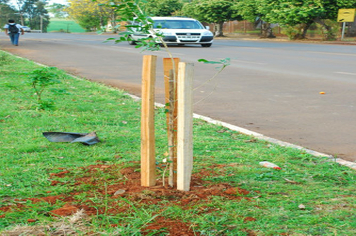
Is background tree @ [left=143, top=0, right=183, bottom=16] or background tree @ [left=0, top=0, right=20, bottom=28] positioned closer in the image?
background tree @ [left=143, top=0, right=183, bottom=16]

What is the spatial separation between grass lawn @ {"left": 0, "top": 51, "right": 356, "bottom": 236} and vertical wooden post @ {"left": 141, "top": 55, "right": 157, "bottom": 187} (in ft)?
0.46

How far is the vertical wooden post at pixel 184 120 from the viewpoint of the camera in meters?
3.28

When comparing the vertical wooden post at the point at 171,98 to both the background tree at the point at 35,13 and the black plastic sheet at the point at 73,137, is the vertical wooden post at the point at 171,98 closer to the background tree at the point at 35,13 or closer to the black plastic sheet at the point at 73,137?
the black plastic sheet at the point at 73,137

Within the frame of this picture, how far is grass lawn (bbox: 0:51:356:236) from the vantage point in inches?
115

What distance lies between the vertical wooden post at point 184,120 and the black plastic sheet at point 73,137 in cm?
170

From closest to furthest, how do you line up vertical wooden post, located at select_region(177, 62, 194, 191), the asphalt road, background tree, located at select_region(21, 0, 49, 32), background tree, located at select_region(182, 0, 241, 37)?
1. vertical wooden post, located at select_region(177, 62, 194, 191)
2. the asphalt road
3. background tree, located at select_region(182, 0, 241, 37)
4. background tree, located at select_region(21, 0, 49, 32)

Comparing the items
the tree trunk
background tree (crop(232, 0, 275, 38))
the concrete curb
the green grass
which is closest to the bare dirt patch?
the concrete curb

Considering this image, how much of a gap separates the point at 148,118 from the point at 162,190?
20.7 inches

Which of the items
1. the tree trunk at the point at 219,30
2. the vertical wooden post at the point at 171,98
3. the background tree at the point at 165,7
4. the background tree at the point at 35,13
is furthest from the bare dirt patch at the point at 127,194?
the background tree at the point at 35,13

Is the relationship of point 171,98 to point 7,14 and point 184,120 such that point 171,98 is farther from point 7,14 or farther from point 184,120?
point 7,14

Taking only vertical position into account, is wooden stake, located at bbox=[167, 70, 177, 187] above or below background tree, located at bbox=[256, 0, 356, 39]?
below

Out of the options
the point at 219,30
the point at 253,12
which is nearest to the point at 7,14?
the point at 219,30

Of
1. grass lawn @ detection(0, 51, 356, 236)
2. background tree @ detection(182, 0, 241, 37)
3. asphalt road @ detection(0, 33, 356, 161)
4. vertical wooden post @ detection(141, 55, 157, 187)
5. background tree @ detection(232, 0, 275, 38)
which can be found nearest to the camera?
grass lawn @ detection(0, 51, 356, 236)

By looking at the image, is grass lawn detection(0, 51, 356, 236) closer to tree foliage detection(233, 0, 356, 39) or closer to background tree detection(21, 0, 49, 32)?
tree foliage detection(233, 0, 356, 39)
